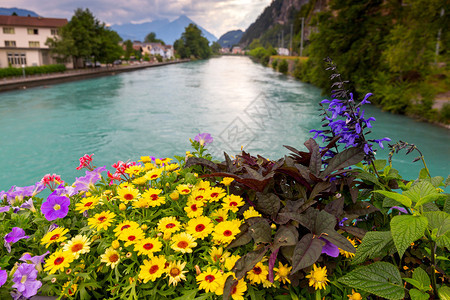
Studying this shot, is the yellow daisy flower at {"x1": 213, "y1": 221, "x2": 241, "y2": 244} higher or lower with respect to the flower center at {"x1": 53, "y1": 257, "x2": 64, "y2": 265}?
higher

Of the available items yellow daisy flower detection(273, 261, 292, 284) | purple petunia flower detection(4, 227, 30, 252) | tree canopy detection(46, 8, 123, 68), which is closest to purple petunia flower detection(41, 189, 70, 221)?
purple petunia flower detection(4, 227, 30, 252)

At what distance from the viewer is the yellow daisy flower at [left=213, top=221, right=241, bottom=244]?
1.13 meters

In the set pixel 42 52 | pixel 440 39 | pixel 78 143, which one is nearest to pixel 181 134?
pixel 78 143

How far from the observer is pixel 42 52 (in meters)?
39.7

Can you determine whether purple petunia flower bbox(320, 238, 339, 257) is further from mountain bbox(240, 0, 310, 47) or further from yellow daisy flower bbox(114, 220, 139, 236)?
mountain bbox(240, 0, 310, 47)

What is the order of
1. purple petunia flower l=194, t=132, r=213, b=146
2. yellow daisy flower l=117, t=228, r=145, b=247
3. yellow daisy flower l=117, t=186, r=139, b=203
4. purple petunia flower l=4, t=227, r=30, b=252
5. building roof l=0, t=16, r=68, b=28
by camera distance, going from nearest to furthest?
yellow daisy flower l=117, t=228, r=145, b=247 < purple petunia flower l=4, t=227, r=30, b=252 < yellow daisy flower l=117, t=186, r=139, b=203 < purple petunia flower l=194, t=132, r=213, b=146 < building roof l=0, t=16, r=68, b=28

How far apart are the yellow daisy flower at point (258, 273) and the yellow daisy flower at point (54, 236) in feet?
2.35

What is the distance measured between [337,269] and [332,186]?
0.34 meters

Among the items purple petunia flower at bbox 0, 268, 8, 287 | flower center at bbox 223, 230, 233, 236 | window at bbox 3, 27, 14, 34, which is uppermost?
window at bbox 3, 27, 14, 34

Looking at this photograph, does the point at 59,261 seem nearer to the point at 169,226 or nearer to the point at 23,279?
the point at 23,279

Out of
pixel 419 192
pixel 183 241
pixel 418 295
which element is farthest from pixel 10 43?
pixel 418 295

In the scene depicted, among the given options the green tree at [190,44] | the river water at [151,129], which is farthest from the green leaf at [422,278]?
the green tree at [190,44]

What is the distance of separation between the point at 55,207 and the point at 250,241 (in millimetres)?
840

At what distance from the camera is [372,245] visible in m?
1.03
